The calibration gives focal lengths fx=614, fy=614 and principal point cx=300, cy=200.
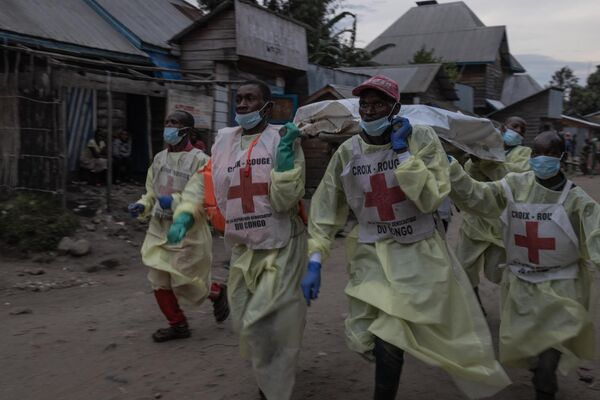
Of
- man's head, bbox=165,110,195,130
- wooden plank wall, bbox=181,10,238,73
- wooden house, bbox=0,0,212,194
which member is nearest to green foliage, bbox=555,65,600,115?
wooden plank wall, bbox=181,10,238,73

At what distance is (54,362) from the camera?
4457 millimetres

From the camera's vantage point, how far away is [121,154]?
1212 centimetres

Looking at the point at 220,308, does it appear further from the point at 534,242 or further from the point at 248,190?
the point at 534,242

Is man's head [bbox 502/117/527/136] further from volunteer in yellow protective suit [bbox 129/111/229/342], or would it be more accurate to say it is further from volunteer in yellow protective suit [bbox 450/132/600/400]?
volunteer in yellow protective suit [bbox 129/111/229/342]

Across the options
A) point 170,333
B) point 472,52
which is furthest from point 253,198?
point 472,52

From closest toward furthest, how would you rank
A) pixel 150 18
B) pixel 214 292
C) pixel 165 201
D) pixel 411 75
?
pixel 165 201, pixel 214 292, pixel 150 18, pixel 411 75

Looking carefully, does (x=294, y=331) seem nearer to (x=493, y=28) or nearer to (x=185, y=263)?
(x=185, y=263)

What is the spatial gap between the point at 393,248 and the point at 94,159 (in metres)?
9.06

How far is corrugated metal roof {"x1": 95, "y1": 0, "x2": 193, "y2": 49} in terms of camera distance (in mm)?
12080

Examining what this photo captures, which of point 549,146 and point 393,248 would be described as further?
point 549,146

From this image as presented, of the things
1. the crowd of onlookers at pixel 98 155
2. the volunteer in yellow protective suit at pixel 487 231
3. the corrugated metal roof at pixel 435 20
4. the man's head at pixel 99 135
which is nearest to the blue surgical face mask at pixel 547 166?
the volunteer in yellow protective suit at pixel 487 231

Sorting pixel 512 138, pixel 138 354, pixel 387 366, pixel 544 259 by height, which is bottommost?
pixel 138 354

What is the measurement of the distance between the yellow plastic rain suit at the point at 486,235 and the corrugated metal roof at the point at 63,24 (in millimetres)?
7416

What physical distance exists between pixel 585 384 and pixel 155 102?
10.6 m
